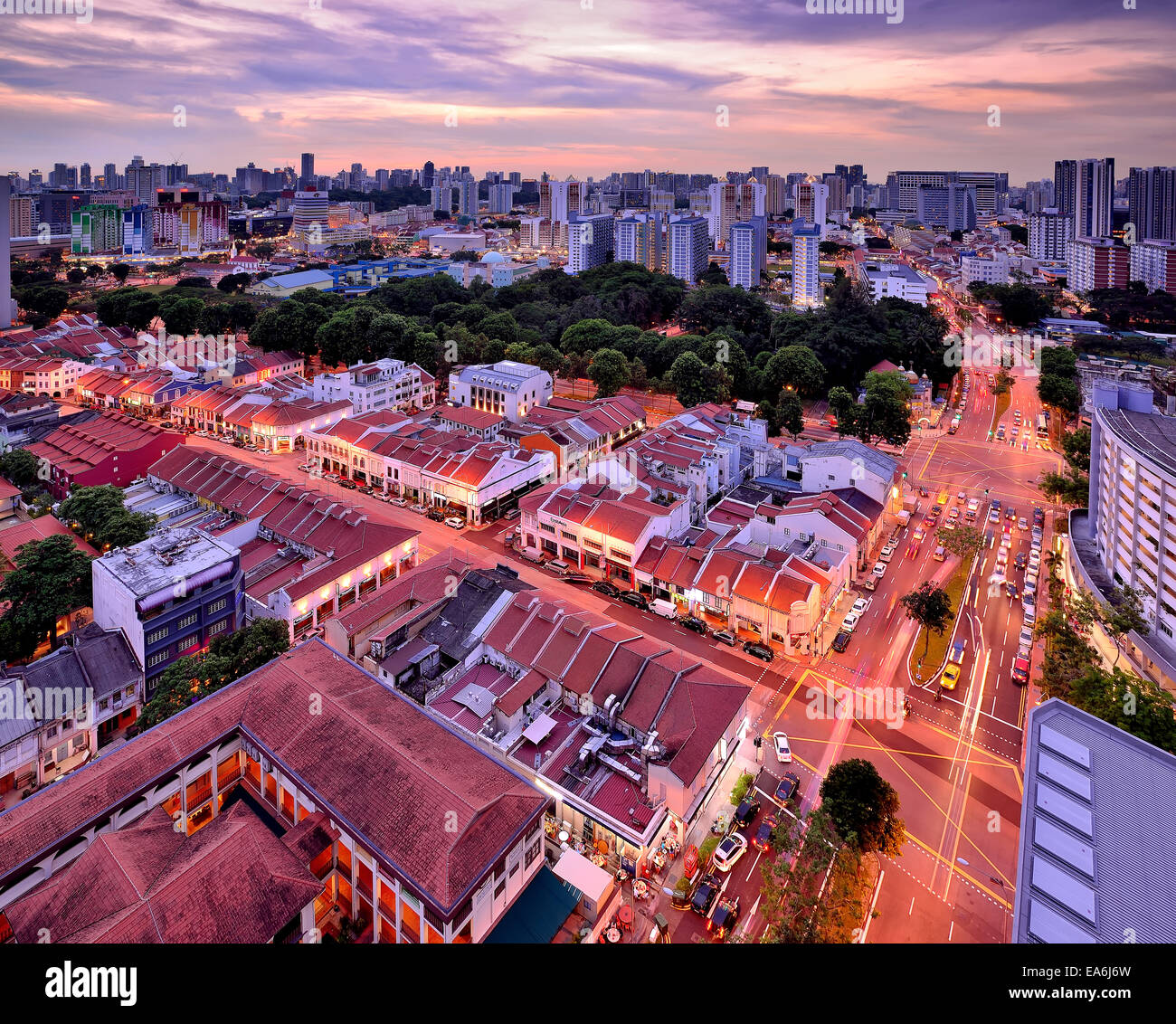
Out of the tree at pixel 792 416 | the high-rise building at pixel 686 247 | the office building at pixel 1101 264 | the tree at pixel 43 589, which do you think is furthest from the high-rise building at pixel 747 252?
the tree at pixel 43 589

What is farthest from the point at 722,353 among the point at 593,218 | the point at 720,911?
the point at 593,218

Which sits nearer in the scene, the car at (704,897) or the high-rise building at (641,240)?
the car at (704,897)

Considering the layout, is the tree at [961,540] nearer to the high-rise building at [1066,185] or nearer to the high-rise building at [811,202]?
the high-rise building at [1066,185]

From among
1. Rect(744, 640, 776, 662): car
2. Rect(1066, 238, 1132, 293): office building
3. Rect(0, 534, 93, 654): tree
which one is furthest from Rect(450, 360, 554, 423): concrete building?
Rect(1066, 238, 1132, 293): office building

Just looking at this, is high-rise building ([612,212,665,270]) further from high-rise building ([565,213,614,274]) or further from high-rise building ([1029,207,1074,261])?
high-rise building ([1029,207,1074,261])

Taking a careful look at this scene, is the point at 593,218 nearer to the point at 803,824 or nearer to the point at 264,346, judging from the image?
the point at 264,346

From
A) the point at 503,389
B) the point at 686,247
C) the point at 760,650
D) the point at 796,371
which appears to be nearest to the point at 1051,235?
the point at 686,247
